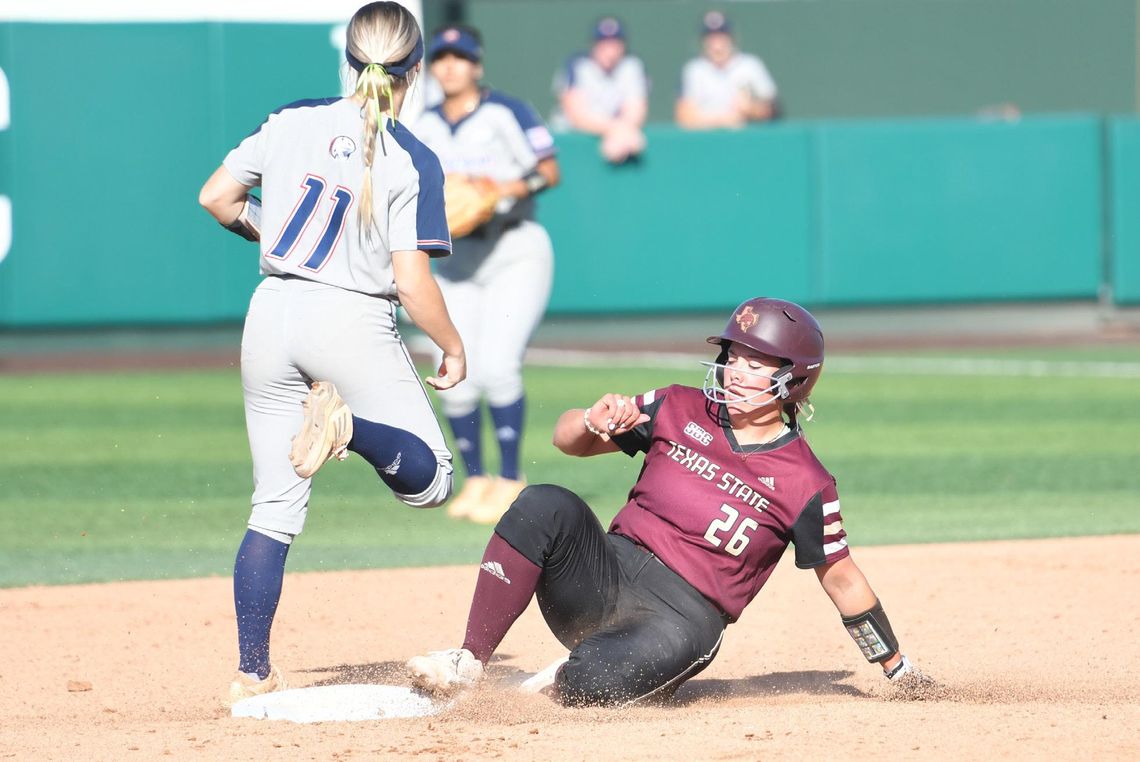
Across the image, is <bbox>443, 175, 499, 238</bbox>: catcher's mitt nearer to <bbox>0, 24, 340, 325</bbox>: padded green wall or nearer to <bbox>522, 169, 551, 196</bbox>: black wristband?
<bbox>522, 169, 551, 196</bbox>: black wristband

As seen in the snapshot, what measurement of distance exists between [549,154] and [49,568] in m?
2.97

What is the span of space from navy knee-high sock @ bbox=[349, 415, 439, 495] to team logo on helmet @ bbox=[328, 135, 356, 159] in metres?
0.70

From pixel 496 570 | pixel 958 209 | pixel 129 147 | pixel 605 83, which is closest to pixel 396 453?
pixel 496 570

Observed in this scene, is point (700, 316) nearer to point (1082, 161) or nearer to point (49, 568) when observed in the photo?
point (1082, 161)

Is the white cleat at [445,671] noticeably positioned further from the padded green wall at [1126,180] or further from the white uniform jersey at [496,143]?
the padded green wall at [1126,180]

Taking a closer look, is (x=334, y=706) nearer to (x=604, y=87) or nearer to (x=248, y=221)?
(x=248, y=221)

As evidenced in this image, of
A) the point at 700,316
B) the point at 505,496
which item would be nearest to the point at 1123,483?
the point at 505,496

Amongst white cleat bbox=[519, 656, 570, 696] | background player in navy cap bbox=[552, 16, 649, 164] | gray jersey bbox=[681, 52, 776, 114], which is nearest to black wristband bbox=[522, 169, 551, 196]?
white cleat bbox=[519, 656, 570, 696]

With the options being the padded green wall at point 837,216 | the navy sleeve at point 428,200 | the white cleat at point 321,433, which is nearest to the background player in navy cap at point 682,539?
the white cleat at point 321,433

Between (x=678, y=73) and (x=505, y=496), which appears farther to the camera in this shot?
(x=678, y=73)

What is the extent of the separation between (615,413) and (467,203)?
3505mm

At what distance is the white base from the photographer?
449 centimetres

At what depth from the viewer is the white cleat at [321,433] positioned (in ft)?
14.3

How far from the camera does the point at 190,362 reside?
14.3 metres
